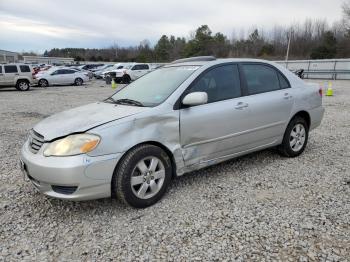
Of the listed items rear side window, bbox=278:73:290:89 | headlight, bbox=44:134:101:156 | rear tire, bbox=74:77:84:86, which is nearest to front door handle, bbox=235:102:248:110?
rear side window, bbox=278:73:290:89

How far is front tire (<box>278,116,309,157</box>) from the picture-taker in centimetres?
470

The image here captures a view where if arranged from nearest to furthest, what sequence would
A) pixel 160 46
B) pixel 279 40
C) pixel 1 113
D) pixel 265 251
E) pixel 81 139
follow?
pixel 265 251, pixel 81 139, pixel 1 113, pixel 279 40, pixel 160 46

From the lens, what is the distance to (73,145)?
2953mm

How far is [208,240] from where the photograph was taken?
9.07 ft

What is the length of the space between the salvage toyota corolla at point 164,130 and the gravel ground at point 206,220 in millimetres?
313

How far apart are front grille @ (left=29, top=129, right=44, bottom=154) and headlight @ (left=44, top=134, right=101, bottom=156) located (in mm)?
191

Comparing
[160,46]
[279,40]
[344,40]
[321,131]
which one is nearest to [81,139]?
[321,131]

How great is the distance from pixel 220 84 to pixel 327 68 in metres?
28.0

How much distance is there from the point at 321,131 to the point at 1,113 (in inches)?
382

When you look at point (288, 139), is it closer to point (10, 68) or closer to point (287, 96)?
point (287, 96)

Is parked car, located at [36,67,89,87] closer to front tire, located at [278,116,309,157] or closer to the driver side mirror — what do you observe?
front tire, located at [278,116,309,157]

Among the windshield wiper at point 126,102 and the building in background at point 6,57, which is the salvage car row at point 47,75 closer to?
the windshield wiper at point 126,102

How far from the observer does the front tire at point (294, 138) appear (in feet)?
15.4

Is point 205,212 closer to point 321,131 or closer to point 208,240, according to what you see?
point 208,240
